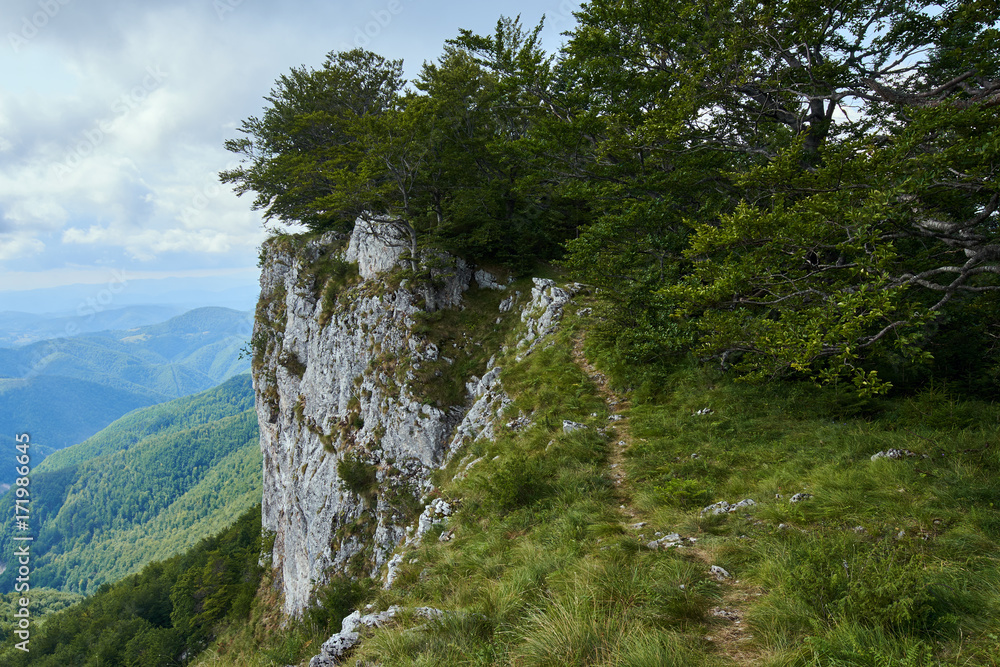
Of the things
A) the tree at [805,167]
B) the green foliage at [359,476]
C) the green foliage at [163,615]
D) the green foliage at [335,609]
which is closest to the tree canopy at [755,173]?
the tree at [805,167]

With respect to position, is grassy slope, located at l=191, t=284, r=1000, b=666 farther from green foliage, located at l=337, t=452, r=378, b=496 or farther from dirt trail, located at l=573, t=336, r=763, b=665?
green foliage, located at l=337, t=452, r=378, b=496

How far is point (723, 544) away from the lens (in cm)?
488

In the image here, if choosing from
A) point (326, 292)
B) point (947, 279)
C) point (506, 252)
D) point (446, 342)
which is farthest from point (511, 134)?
point (947, 279)

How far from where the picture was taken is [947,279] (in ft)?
27.8

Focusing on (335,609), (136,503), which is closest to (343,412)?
(335,609)

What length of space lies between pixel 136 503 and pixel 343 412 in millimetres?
215989

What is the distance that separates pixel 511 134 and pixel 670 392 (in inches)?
784

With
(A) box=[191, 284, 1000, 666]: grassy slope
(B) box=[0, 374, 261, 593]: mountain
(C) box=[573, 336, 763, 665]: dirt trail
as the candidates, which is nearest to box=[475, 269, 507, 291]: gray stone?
(A) box=[191, 284, 1000, 666]: grassy slope

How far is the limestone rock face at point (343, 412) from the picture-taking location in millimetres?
18628

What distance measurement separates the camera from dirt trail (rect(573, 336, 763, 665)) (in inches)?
130

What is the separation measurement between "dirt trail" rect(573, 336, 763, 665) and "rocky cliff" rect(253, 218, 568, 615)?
544 cm

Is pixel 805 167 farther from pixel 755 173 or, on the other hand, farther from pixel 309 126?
pixel 309 126

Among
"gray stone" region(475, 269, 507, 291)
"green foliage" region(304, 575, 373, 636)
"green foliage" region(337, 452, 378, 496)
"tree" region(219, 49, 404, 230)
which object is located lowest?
"green foliage" region(337, 452, 378, 496)

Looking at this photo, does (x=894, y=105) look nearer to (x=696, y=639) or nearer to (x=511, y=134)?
(x=696, y=639)
